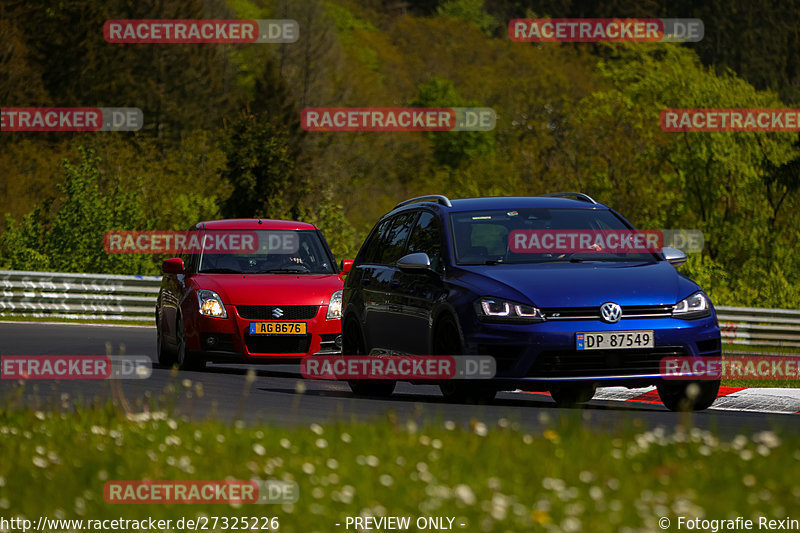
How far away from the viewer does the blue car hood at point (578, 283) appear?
11.3 m

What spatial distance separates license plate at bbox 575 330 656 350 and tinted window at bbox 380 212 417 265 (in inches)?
107

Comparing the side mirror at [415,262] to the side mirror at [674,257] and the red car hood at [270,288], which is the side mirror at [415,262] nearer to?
the side mirror at [674,257]

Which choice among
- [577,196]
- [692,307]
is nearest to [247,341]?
[577,196]

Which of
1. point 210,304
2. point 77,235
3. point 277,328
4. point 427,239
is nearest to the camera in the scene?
point 427,239

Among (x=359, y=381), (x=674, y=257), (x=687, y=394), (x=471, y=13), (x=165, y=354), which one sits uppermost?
(x=471, y=13)

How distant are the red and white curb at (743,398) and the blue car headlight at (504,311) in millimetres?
2781

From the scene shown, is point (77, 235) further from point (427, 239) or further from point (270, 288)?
point (427, 239)

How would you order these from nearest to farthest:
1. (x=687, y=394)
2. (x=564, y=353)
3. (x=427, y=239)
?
(x=564, y=353)
(x=687, y=394)
(x=427, y=239)

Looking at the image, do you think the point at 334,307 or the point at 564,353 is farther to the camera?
the point at 334,307

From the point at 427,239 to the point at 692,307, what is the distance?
2.59m

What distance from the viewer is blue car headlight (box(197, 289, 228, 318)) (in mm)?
16031

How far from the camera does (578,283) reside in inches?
452

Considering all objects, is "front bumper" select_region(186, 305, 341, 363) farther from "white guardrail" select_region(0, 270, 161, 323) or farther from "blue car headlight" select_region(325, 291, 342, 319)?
"white guardrail" select_region(0, 270, 161, 323)

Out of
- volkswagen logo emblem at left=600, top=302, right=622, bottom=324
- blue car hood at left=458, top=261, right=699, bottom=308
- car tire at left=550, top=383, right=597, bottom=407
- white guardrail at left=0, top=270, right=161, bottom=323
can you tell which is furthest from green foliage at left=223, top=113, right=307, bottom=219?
volkswagen logo emblem at left=600, top=302, right=622, bottom=324
